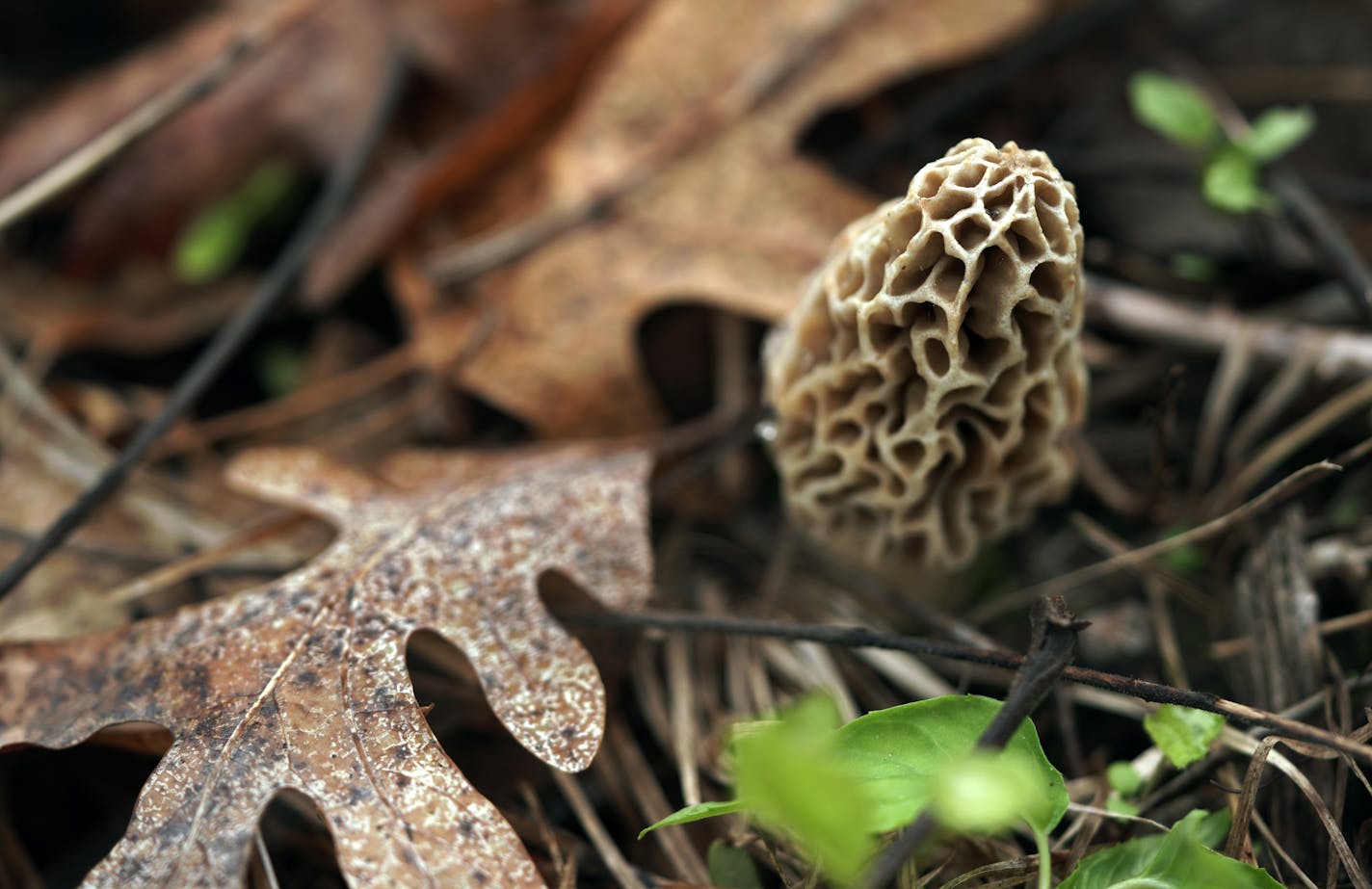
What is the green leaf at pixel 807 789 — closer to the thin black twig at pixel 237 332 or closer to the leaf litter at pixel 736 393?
the leaf litter at pixel 736 393

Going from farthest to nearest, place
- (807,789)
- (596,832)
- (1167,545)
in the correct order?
(1167,545), (596,832), (807,789)

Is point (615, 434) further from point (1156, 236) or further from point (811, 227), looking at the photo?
point (1156, 236)

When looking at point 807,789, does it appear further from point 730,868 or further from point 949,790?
point 730,868

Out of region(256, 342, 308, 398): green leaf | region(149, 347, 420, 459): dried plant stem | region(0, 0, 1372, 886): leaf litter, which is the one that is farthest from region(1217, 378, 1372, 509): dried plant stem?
region(256, 342, 308, 398): green leaf

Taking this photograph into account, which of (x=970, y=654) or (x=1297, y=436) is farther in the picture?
(x=1297, y=436)

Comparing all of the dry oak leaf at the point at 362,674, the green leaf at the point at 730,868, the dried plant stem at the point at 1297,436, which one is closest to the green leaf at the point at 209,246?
the dry oak leaf at the point at 362,674

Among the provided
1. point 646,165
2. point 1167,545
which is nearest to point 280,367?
point 646,165

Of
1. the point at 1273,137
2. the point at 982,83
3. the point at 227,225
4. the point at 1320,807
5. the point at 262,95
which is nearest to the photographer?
the point at 1320,807
